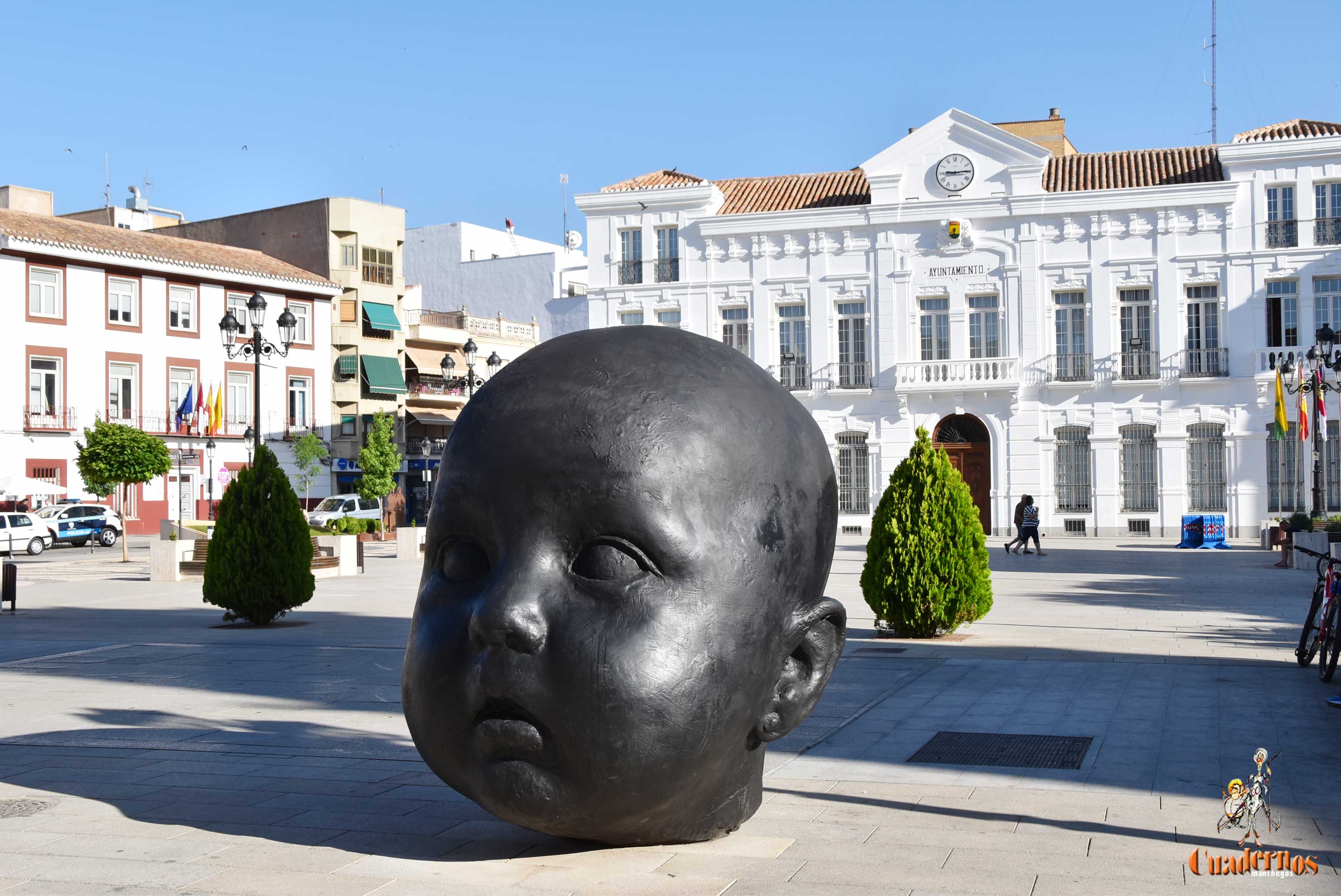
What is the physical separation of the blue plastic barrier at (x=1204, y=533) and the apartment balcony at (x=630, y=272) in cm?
1901

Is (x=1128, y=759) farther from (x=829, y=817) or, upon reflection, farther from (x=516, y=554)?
(x=516, y=554)

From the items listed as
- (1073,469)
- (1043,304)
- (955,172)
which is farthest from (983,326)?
(1073,469)

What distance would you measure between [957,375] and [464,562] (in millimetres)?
35858

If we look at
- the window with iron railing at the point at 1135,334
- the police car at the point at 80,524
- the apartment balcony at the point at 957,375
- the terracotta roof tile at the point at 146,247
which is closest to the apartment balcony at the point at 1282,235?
the window with iron railing at the point at 1135,334

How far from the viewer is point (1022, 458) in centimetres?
3894

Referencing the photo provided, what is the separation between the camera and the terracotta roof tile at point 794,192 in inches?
1651

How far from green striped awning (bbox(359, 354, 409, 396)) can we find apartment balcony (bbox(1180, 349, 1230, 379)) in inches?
1226

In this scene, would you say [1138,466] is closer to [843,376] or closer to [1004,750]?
[843,376]

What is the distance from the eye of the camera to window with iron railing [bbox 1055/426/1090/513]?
38562 mm

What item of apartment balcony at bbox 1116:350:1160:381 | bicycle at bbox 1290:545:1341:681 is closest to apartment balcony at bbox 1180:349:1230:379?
apartment balcony at bbox 1116:350:1160:381

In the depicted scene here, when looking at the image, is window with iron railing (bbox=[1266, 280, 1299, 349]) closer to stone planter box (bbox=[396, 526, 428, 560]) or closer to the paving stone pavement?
stone planter box (bbox=[396, 526, 428, 560])

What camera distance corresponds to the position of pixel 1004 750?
26.1ft

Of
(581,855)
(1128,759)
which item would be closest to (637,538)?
(581,855)

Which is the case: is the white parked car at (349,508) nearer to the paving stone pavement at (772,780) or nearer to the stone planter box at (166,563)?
the stone planter box at (166,563)
